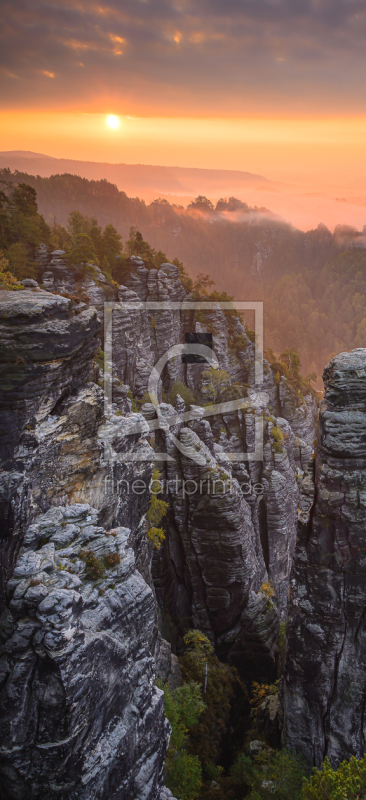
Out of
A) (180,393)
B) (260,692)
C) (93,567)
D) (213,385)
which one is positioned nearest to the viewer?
(93,567)

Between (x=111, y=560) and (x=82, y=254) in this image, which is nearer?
(x=111, y=560)

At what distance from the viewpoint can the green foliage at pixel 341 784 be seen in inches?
605

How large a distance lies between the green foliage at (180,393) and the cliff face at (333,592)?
3413cm

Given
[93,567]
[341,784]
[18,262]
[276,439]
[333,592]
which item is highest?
[18,262]

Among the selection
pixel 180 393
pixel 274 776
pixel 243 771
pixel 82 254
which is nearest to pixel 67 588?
pixel 274 776

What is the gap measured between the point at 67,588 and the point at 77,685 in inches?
103

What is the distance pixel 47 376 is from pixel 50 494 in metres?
5.08

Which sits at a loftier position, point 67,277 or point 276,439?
point 67,277

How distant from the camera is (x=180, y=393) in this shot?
5616 cm

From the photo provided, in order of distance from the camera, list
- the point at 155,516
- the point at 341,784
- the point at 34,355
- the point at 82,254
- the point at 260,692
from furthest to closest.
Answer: the point at 82,254 → the point at 155,516 → the point at 260,692 → the point at 34,355 → the point at 341,784

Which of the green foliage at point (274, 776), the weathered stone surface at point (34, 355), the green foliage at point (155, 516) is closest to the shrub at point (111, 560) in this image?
the weathered stone surface at point (34, 355)

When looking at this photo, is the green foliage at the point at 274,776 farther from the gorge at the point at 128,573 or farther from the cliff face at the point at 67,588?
the cliff face at the point at 67,588

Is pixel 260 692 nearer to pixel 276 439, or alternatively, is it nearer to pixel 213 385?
pixel 276 439

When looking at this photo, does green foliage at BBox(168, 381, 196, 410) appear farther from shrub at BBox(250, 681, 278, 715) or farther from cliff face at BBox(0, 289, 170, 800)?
cliff face at BBox(0, 289, 170, 800)
